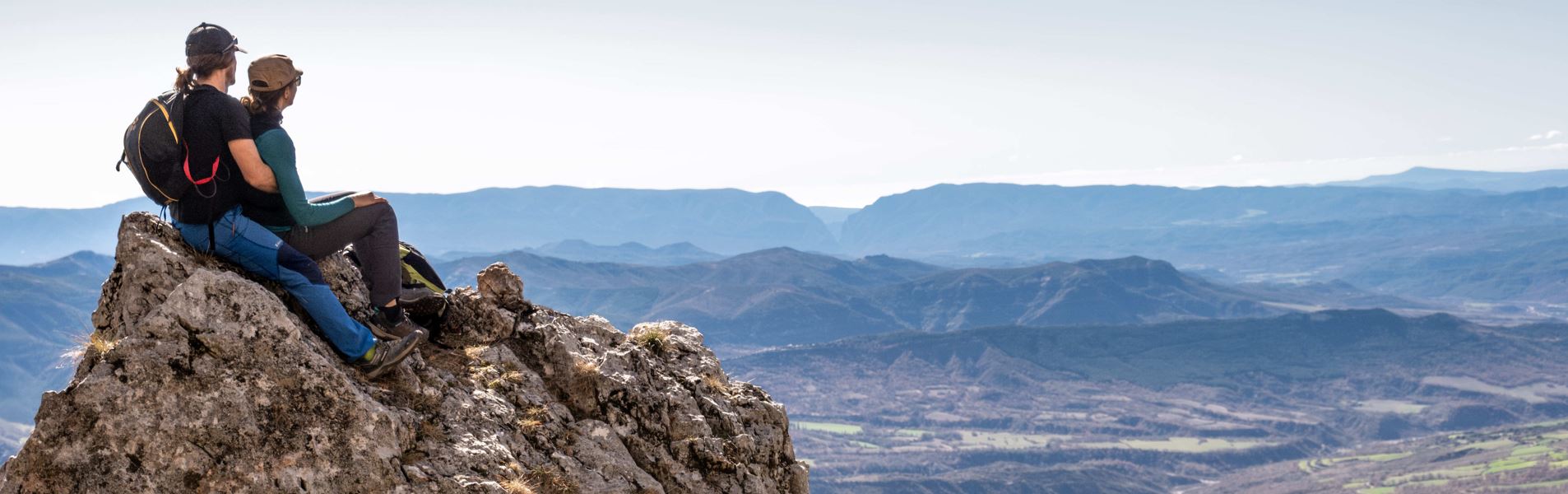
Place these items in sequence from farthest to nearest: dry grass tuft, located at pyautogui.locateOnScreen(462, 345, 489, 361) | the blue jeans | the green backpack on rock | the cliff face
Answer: the green backpack on rock → dry grass tuft, located at pyautogui.locateOnScreen(462, 345, 489, 361) → the blue jeans → the cliff face

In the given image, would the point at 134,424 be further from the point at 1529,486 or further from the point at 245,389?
the point at 1529,486

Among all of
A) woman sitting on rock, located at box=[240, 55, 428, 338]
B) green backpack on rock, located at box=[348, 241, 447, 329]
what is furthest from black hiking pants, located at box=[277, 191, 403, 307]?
green backpack on rock, located at box=[348, 241, 447, 329]

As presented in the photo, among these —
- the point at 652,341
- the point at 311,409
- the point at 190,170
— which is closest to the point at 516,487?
the point at 311,409

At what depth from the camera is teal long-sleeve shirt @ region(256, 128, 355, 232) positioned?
29.0 ft

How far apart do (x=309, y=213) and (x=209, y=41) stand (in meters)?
1.48

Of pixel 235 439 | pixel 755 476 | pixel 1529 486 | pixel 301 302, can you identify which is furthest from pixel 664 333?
pixel 1529 486

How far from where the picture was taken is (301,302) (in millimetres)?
8859

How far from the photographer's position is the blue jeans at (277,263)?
8.80 meters

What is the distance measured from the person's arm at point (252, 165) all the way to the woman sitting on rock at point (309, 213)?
6cm

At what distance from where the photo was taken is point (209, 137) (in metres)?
8.59

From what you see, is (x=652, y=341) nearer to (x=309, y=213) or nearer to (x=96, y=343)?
(x=309, y=213)

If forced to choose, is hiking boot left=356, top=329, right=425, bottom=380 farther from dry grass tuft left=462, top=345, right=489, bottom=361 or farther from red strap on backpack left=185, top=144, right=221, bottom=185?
red strap on backpack left=185, top=144, right=221, bottom=185

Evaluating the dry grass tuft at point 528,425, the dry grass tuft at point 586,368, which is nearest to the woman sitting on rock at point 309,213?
the dry grass tuft at point 528,425

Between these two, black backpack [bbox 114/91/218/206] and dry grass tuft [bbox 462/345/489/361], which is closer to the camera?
black backpack [bbox 114/91/218/206]
